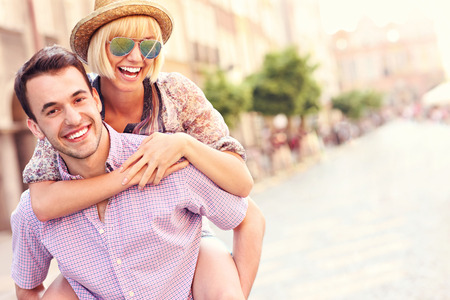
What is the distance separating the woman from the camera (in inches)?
75.9

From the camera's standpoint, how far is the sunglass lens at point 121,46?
2.09 m

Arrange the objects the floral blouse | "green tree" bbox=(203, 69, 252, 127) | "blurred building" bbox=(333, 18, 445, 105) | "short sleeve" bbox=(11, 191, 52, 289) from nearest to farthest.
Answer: "short sleeve" bbox=(11, 191, 52, 289)
the floral blouse
"green tree" bbox=(203, 69, 252, 127)
"blurred building" bbox=(333, 18, 445, 105)

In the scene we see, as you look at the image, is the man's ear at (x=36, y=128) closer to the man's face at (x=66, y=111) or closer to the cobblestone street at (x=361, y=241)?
the man's face at (x=66, y=111)

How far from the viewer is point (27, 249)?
2.01m

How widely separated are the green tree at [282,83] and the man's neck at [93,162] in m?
20.7

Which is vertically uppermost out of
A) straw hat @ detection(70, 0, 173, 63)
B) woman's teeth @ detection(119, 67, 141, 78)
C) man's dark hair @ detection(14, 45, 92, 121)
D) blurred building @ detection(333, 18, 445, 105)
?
straw hat @ detection(70, 0, 173, 63)

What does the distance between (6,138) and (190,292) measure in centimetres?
1082

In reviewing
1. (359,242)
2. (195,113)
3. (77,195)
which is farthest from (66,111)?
(359,242)

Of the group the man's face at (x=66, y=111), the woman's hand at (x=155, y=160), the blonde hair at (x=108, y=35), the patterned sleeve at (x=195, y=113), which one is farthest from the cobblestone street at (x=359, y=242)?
the man's face at (x=66, y=111)

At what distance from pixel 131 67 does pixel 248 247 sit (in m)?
0.79

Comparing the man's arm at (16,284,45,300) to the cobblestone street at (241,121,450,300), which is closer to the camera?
the man's arm at (16,284,45,300)

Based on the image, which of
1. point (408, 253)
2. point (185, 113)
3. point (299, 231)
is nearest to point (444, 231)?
point (408, 253)

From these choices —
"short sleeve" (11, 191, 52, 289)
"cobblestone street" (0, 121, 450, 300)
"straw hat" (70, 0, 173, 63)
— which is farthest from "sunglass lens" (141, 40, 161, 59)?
"cobblestone street" (0, 121, 450, 300)

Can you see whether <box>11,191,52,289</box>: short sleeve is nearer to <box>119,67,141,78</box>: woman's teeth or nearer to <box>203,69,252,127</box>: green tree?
<box>119,67,141,78</box>: woman's teeth
